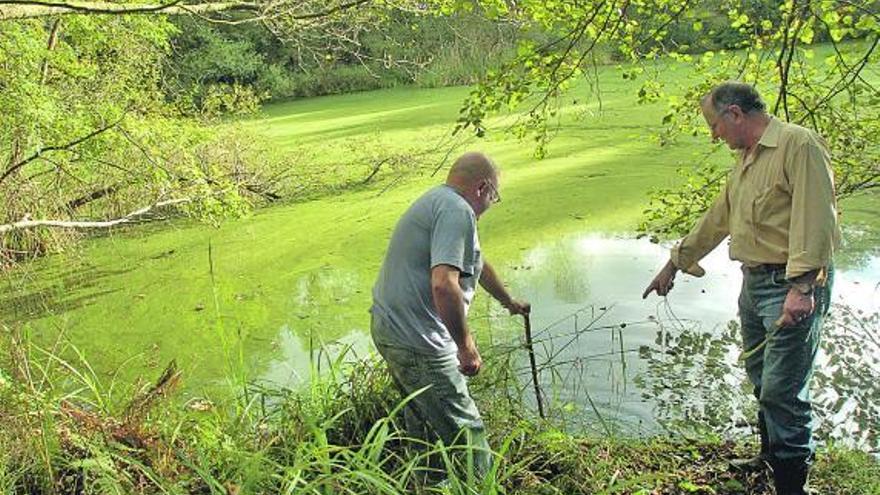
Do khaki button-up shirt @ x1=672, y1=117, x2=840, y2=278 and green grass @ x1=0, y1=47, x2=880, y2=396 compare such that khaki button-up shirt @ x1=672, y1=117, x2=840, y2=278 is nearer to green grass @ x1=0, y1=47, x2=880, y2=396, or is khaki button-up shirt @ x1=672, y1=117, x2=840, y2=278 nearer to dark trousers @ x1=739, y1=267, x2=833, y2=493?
dark trousers @ x1=739, y1=267, x2=833, y2=493

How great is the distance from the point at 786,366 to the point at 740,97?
75 cm

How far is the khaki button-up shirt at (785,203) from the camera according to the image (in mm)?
1953

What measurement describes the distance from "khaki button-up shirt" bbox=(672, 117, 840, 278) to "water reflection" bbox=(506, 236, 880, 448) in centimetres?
58

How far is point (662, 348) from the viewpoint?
368 cm

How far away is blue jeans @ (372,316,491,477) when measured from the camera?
80.4 inches

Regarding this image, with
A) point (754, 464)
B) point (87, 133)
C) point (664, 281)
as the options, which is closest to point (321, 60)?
point (87, 133)

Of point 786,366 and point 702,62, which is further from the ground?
point 702,62

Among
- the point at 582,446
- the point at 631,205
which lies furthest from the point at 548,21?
the point at 631,205

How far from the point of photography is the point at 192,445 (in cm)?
223

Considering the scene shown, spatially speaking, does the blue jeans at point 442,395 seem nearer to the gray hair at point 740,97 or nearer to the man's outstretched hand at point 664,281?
the man's outstretched hand at point 664,281

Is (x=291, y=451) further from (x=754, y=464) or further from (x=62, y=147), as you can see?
(x=62, y=147)

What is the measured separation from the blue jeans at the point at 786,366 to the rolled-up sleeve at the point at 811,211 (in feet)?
0.51

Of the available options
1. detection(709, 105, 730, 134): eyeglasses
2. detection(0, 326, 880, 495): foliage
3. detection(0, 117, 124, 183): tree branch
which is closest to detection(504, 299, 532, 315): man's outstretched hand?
detection(0, 326, 880, 495): foliage

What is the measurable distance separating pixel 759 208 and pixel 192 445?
1.75 m
